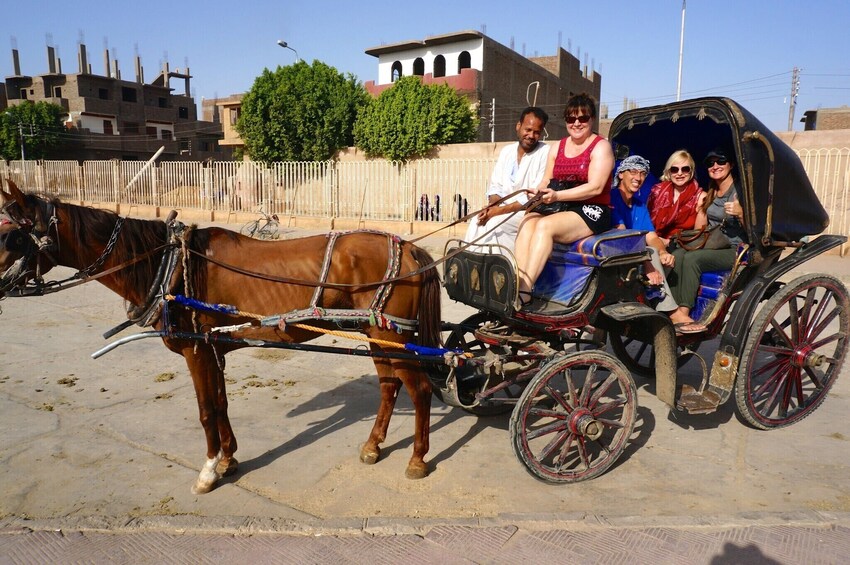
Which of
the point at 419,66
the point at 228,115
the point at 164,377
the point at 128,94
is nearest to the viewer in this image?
the point at 164,377

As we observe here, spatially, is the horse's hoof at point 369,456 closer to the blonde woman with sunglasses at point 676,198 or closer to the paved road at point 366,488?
the paved road at point 366,488

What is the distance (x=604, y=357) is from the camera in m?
3.45

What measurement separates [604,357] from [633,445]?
98 cm

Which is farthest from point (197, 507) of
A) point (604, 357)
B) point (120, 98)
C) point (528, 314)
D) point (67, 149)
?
point (120, 98)

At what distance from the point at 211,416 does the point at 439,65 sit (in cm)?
3497

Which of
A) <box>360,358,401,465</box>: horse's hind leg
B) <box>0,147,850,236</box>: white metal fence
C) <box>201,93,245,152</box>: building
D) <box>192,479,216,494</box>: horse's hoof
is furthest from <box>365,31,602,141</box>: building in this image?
<box>192,479,216,494</box>: horse's hoof

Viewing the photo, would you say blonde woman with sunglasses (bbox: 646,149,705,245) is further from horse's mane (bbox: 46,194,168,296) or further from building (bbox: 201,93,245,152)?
building (bbox: 201,93,245,152)

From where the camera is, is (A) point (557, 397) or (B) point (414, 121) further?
(B) point (414, 121)

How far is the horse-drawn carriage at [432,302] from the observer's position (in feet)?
10.8

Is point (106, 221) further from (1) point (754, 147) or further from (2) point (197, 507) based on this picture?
(1) point (754, 147)

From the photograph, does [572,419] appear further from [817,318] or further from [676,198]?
[817,318]

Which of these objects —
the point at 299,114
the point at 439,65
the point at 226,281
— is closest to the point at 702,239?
the point at 226,281

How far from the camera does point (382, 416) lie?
3.81 meters

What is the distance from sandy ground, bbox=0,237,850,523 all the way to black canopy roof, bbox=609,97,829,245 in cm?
153
